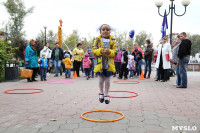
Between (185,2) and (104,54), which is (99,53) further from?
(185,2)

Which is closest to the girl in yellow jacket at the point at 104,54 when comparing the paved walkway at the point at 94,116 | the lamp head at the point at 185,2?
the paved walkway at the point at 94,116

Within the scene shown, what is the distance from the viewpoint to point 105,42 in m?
4.30

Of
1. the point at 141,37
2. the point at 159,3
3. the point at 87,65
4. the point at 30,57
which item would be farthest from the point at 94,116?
the point at 141,37

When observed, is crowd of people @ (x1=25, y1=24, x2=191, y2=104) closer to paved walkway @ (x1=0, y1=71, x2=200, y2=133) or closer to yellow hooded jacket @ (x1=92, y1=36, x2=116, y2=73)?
yellow hooded jacket @ (x1=92, y1=36, x2=116, y2=73)

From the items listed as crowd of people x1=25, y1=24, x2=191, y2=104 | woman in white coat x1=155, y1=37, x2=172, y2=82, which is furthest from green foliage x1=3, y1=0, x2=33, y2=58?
woman in white coat x1=155, y1=37, x2=172, y2=82

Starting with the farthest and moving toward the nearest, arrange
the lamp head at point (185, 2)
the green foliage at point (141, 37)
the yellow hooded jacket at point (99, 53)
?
the green foliage at point (141, 37)
the lamp head at point (185, 2)
the yellow hooded jacket at point (99, 53)

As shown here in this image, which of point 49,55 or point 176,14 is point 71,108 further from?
point 176,14

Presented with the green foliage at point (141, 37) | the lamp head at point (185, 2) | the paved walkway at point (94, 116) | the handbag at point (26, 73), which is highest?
the green foliage at point (141, 37)

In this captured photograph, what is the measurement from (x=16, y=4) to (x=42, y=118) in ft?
149

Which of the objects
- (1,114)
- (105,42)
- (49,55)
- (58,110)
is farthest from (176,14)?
(1,114)

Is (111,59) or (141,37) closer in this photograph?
(111,59)

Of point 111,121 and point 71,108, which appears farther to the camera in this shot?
point 71,108

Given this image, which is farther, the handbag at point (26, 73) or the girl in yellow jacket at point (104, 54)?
the handbag at point (26, 73)

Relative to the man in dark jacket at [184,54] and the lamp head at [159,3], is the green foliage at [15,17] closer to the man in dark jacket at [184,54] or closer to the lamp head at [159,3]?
the lamp head at [159,3]
